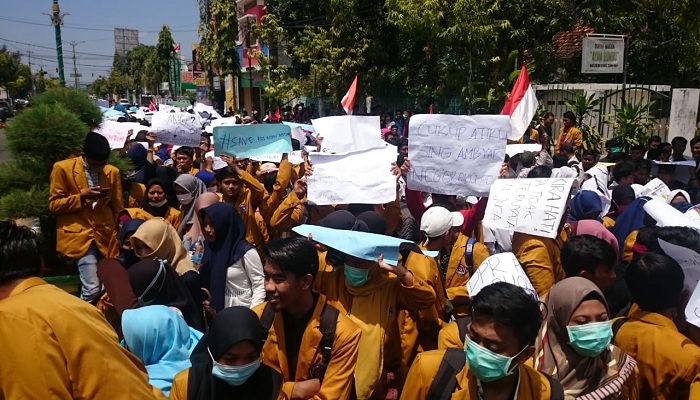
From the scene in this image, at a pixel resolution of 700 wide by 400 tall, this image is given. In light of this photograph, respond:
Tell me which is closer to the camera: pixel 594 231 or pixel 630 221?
pixel 594 231

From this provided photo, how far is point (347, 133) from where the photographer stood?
531 cm

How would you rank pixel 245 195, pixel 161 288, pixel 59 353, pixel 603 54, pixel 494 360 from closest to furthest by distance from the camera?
pixel 59 353 < pixel 494 360 < pixel 161 288 < pixel 245 195 < pixel 603 54

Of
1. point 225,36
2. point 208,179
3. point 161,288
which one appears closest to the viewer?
point 161,288

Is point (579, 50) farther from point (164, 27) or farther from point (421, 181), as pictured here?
point (164, 27)

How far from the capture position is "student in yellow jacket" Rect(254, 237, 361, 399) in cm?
264

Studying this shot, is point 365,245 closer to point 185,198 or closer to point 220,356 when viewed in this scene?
point 220,356

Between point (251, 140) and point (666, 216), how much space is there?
12.2 feet

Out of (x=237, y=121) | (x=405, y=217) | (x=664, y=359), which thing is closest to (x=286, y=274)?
(x=664, y=359)

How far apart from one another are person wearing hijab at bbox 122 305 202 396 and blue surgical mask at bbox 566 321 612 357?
178cm

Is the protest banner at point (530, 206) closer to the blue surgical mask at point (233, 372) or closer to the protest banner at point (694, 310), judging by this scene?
the protest banner at point (694, 310)

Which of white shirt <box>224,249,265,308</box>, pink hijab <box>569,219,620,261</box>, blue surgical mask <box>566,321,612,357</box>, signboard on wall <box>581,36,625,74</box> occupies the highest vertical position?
signboard on wall <box>581,36,625,74</box>

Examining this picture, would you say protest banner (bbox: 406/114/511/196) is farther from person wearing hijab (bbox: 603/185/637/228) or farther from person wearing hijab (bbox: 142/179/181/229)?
person wearing hijab (bbox: 142/179/181/229)

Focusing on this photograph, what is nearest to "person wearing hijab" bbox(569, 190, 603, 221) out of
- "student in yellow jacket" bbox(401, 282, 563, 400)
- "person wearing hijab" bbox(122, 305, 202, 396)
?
"student in yellow jacket" bbox(401, 282, 563, 400)

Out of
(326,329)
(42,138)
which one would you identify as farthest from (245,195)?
(326,329)
